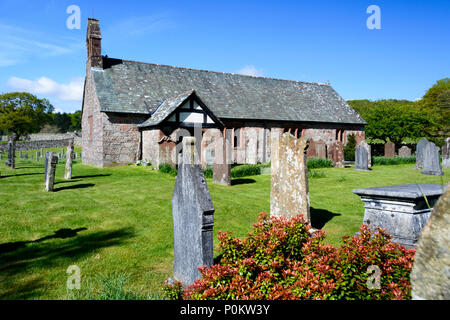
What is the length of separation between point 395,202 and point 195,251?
3771mm

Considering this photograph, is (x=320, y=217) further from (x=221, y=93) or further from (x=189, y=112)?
(x=221, y=93)

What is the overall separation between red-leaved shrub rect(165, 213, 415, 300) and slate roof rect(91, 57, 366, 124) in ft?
59.8

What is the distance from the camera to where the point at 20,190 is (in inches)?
432

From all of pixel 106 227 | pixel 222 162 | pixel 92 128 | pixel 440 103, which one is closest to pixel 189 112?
pixel 222 162

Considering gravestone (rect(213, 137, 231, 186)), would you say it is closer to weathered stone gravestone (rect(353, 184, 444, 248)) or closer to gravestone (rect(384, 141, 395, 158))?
weathered stone gravestone (rect(353, 184, 444, 248))

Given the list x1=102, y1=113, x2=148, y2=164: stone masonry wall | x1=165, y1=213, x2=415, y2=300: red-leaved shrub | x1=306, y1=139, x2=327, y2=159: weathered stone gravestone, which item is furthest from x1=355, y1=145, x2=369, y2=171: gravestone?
x1=165, y1=213, x2=415, y2=300: red-leaved shrub

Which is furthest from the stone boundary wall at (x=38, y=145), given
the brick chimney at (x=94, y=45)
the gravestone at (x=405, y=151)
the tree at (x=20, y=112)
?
the gravestone at (x=405, y=151)

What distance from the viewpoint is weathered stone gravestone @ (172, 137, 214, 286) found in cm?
404

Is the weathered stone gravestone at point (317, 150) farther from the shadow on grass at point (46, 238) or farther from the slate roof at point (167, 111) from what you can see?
the shadow on grass at point (46, 238)

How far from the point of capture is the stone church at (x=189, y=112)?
1863cm

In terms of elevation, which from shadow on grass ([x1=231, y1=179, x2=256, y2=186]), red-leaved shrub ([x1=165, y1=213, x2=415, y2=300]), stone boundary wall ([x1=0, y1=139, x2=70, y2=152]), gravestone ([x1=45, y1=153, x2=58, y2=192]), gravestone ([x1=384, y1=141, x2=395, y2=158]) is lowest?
shadow on grass ([x1=231, y1=179, x2=256, y2=186])
